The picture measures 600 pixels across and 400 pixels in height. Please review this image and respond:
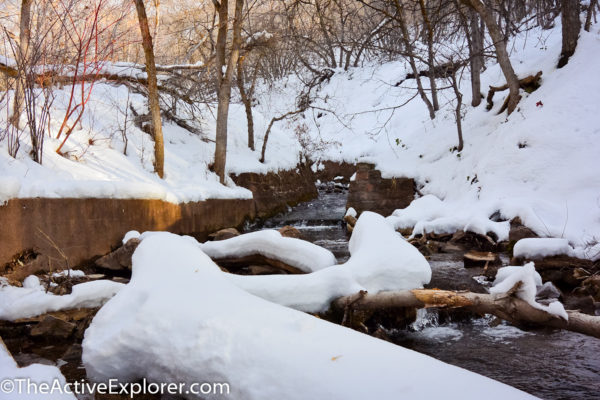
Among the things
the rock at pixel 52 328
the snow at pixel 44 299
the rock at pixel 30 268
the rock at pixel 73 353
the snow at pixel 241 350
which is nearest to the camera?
the snow at pixel 241 350

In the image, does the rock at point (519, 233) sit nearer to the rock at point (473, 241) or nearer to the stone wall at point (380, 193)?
the rock at point (473, 241)

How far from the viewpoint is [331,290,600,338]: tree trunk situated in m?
2.42

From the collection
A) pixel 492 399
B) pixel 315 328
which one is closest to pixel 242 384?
pixel 315 328

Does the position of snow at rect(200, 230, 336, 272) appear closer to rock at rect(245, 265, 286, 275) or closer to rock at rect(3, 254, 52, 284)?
rock at rect(245, 265, 286, 275)

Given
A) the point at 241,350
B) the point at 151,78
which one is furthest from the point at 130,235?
the point at 241,350

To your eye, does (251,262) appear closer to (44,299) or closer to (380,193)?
(44,299)

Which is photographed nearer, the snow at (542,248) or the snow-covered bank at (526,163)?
the snow at (542,248)

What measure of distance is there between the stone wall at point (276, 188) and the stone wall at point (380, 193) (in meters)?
2.44

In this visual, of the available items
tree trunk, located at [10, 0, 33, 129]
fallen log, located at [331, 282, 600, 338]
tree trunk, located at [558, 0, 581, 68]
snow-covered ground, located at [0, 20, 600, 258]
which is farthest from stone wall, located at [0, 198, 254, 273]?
tree trunk, located at [558, 0, 581, 68]

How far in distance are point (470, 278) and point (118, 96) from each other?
1035 cm

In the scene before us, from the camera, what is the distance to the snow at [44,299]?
12.0 ft

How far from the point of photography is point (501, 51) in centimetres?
952

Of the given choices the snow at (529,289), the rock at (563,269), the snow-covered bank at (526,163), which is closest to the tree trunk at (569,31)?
the snow-covered bank at (526,163)

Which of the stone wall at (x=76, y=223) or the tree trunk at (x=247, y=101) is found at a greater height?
the tree trunk at (x=247, y=101)
